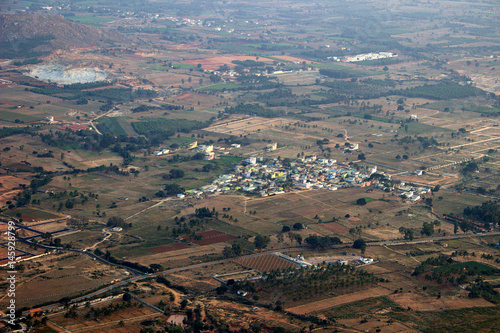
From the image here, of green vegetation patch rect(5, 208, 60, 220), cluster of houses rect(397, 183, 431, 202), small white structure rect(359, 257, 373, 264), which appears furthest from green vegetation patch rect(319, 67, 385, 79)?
green vegetation patch rect(5, 208, 60, 220)

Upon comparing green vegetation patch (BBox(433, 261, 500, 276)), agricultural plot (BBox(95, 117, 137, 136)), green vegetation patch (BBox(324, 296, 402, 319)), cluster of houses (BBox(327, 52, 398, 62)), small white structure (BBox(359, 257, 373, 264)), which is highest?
cluster of houses (BBox(327, 52, 398, 62))

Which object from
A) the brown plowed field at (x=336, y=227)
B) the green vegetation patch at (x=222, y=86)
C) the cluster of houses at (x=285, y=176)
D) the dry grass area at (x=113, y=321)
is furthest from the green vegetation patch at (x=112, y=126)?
the dry grass area at (x=113, y=321)

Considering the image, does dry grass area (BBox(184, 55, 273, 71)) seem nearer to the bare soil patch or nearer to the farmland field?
Result: the bare soil patch

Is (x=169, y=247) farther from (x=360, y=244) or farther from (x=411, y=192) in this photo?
(x=411, y=192)

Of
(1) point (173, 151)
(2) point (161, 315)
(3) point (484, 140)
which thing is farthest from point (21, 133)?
(3) point (484, 140)

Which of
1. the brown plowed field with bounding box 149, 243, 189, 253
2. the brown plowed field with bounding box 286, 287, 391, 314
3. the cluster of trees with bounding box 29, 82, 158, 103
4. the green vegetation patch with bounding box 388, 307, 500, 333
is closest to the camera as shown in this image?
the green vegetation patch with bounding box 388, 307, 500, 333

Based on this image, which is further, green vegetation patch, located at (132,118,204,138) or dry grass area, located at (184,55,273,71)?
dry grass area, located at (184,55,273,71)

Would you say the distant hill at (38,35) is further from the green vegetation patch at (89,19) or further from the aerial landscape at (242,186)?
the green vegetation patch at (89,19)

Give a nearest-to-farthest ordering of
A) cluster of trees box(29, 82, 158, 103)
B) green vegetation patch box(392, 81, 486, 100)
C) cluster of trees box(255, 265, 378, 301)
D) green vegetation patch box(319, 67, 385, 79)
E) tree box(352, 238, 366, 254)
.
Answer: cluster of trees box(255, 265, 378, 301), tree box(352, 238, 366, 254), cluster of trees box(29, 82, 158, 103), green vegetation patch box(392, 81, 486, 100), green vegetation patch box(319, 67, 385, 79)
